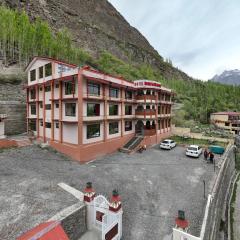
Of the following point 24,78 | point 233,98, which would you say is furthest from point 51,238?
point 233,98

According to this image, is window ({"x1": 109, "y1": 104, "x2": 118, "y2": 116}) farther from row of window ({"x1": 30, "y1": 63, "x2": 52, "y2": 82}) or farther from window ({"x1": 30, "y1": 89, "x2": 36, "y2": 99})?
window ({"x1": 30, "y1": 89, "x2": 36, "y2": 99})

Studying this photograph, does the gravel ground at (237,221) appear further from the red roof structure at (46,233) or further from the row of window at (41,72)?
the row of window at (41,72)

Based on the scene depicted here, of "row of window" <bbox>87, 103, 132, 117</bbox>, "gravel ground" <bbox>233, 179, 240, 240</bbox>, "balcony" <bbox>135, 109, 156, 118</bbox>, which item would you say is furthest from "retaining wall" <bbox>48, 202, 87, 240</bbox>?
"balcony" <bbox>135, 109, 156, 118</bbox>

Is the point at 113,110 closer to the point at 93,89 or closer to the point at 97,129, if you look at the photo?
the point at 97,129

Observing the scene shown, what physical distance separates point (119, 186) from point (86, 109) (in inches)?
456

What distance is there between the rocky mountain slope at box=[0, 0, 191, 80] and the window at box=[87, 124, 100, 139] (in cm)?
8102

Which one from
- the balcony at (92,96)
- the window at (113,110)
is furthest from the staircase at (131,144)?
the balcony at (92,96)

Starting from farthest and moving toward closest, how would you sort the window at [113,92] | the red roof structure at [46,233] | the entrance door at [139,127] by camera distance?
the entrance door at [139,127]
the window at [113,92]
the red roof structure at [46,233]

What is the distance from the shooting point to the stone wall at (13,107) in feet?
114

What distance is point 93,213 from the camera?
14.1 meters

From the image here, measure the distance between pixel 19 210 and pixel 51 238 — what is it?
5.08 metres

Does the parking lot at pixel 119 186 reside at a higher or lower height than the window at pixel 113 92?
lower

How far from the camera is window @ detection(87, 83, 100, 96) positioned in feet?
86.6

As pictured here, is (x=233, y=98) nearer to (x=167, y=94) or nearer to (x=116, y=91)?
(x=167, y=94)
